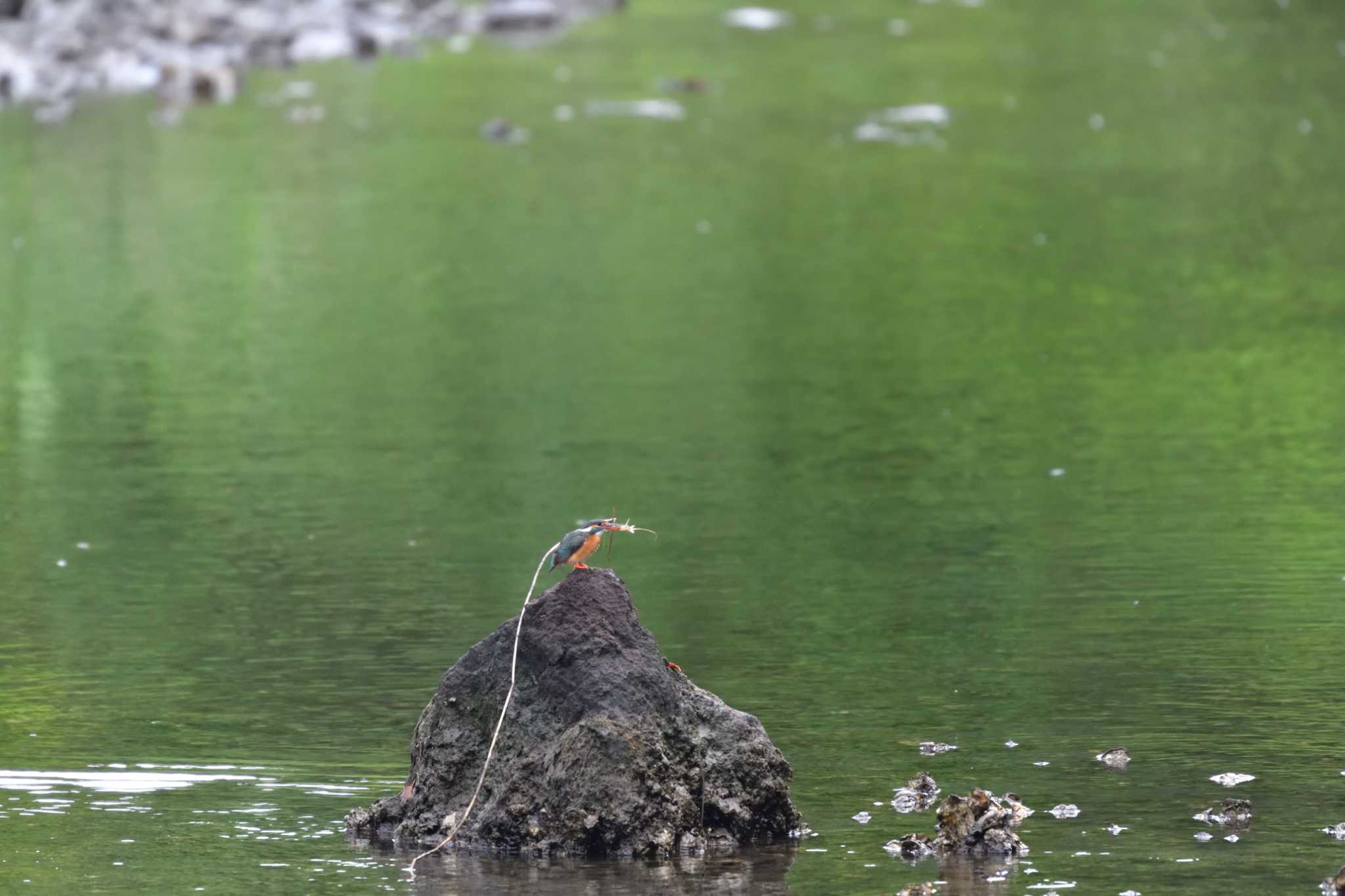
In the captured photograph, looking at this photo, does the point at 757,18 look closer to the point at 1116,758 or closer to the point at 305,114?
the point at 305,114

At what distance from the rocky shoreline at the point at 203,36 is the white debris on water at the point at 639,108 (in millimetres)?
9128

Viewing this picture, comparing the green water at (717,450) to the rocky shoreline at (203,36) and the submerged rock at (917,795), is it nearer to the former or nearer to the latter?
the submerged rock at (917,795)

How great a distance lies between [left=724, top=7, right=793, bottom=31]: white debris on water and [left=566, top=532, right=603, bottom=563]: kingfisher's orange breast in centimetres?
5365

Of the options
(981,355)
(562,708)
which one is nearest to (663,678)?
(562,708)

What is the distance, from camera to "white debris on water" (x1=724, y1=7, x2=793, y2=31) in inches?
2581

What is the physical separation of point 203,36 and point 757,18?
14.7 metres

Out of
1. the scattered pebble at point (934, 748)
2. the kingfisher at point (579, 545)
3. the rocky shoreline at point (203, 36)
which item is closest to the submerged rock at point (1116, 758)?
the scattered pebble at point (934, 748)

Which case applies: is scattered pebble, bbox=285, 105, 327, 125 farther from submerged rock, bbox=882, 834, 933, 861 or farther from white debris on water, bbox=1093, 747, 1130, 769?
submerged rock, bbox=882, 834, 933, 861

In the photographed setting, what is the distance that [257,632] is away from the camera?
17406mm

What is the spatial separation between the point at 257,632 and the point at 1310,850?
837cm

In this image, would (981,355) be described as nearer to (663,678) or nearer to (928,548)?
(928,548)

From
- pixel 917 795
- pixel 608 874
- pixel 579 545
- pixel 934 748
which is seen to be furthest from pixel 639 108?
pixel 608 874

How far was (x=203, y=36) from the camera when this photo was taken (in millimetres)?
62625

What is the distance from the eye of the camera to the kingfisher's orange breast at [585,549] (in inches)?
492
